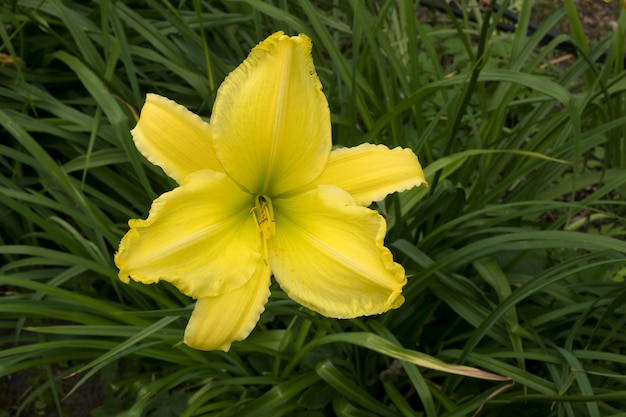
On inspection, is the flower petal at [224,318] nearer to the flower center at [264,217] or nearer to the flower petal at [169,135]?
the flower center at [264,217]

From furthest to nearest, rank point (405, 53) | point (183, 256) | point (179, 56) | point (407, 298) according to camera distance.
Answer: point (405, 53) < point (179, 56) < point (407, 298) < point (183, 256)

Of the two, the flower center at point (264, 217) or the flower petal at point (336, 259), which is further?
the flower center at point (264, 217)

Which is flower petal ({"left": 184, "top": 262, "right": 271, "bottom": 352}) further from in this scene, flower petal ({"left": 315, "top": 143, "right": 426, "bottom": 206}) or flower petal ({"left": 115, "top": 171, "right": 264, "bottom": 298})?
flower petal ({"left": 315, "top": 143, "right": 426, "bottom": 206})

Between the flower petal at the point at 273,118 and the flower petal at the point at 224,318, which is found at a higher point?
the flower petal at the point at 273,118

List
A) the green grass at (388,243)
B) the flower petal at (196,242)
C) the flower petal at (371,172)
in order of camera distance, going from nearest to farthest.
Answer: the flower petal at (196,242) → the flower petal at (371,172) → the green grass at (388,243)

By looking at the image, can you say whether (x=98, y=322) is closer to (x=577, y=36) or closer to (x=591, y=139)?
(x=591, y=139)

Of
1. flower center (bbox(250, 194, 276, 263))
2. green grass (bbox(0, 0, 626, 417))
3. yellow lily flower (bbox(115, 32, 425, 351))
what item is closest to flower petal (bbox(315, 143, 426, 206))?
yellow lily flower (bbox(115, 32, 425, 351))

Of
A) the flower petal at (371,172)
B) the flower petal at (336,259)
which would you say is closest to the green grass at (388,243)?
the flower petal at (336,259)

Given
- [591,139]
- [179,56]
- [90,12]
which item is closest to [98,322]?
[179,56]
